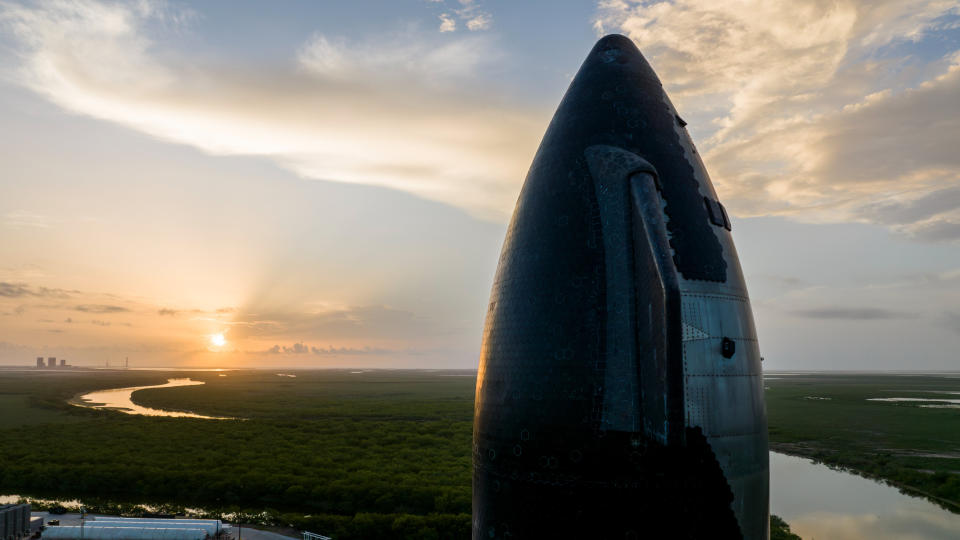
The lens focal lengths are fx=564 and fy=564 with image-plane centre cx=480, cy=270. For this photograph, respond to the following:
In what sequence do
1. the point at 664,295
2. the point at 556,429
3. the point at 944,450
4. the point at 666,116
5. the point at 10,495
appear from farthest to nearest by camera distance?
1. the point at 944,450
2. the point at 10,495
3. the point at 666,116
4. the point at 556,429
5. the point at 664,295

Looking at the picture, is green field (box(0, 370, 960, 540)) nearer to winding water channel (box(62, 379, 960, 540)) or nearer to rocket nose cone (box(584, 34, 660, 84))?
winding water channel (box(62, 379, 960, 540))

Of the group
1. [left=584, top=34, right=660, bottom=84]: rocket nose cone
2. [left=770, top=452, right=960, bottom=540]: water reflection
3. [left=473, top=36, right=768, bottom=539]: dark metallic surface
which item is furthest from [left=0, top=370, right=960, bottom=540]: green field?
[left=584, top=34, right=660, bottom=84]: rocket nose cone

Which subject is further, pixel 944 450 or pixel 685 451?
pixel 944 450

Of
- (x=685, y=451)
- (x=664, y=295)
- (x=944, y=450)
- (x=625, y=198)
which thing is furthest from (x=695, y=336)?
(x=944, y=450)

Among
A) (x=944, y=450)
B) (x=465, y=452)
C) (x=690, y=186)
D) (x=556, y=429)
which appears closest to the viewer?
(x=556, y=429)

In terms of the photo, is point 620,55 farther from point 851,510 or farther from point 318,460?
point 318,460

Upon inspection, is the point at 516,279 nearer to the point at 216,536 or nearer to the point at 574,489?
the point at 574,489

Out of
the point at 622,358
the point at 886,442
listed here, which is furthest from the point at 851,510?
the point at 622,358
